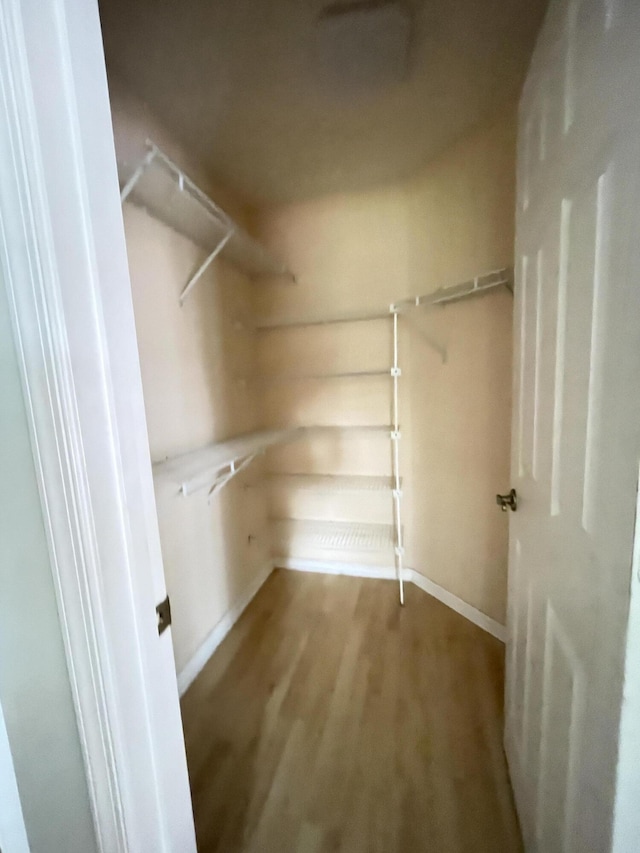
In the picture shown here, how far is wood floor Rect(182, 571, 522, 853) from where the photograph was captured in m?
1.17

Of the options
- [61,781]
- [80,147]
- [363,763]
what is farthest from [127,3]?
[363,763]

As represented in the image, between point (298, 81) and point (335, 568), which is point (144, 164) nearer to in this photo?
point (298, 81)

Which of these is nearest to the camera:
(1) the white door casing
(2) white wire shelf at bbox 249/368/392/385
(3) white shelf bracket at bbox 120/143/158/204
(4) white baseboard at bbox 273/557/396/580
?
(1) the white door casing

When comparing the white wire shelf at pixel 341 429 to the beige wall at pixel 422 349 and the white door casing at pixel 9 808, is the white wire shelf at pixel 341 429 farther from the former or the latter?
the white door casing at pixel 9 808

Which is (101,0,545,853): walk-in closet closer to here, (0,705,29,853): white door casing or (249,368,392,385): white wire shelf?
(249,368,392,385): white wire shelf

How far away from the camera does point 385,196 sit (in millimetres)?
2207

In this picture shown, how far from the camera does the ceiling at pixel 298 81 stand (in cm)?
112

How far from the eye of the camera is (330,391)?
2.47 meters

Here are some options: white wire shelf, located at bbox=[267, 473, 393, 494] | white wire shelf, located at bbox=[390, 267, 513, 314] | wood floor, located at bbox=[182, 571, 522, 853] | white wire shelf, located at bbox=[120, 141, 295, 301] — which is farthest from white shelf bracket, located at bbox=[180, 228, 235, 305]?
wood floor, located at bbox=[182, 571, 522, 853]

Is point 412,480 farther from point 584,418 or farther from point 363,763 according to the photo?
point 584,418

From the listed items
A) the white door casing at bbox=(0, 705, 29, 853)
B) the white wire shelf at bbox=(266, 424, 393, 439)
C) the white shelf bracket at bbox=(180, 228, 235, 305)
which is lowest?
the white door casing at bbox=(0, 705, 29, 853)

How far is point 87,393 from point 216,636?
1884 mm

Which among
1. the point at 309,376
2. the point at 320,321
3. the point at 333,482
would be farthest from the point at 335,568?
the point at 320,321

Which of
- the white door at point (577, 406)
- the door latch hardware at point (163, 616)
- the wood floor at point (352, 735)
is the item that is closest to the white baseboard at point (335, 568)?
the wood floor at point (352, 735)
